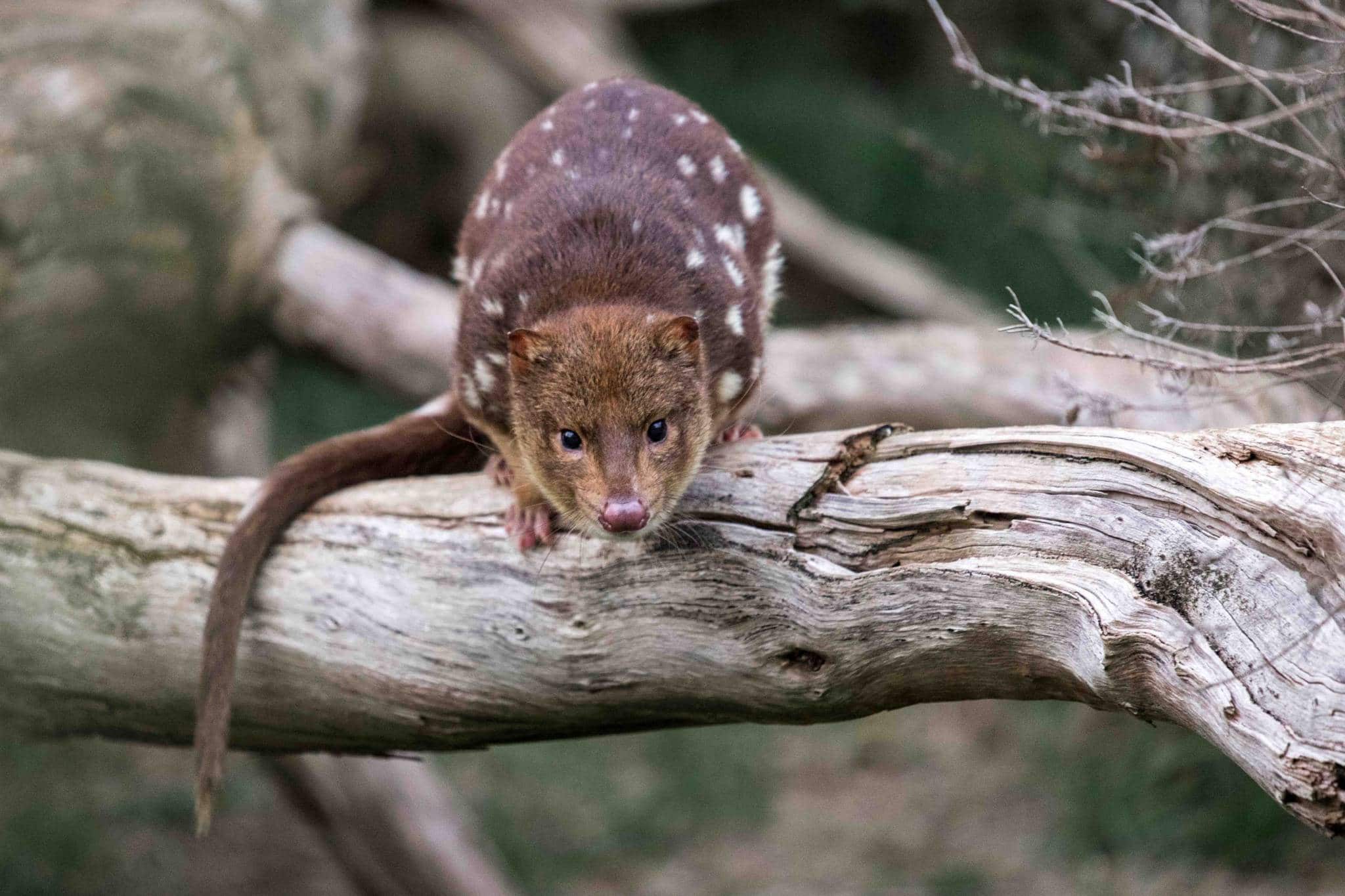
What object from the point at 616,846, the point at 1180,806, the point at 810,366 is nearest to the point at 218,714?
the point at 810,366

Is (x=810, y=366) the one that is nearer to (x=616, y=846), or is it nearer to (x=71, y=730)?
(x=71, y=730)

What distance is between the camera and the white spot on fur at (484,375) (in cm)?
370

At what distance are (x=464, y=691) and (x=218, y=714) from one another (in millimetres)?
691

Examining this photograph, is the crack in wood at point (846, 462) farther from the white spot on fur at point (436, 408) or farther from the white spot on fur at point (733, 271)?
the white spot on fur at point (436, 408)

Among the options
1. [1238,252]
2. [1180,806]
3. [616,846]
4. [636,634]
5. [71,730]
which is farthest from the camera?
[616,846]

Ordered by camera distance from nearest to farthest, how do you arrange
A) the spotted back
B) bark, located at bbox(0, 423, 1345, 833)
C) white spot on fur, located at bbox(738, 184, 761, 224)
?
bark, located at bbox(0, 423, 1345, 833), the spotted back, white spot on fur, located at bbox(738, 184, 761, 224)

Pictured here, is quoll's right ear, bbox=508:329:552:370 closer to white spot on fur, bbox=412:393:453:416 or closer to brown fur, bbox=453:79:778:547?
brown fur, bbox=453:79:778:547

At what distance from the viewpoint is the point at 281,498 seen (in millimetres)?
3678

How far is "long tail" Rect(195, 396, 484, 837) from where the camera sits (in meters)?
3.37

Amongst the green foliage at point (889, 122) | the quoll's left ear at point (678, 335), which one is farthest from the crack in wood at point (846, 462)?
the green foliage at point (889, 122)

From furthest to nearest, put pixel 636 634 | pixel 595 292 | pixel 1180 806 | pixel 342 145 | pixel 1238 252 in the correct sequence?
pixel 342 145 → pixel 1180 806 → pixel 1238 252 → pixel 595 292 → pixel 636 634

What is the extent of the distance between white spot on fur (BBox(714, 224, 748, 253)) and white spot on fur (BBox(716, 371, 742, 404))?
1.57 feet

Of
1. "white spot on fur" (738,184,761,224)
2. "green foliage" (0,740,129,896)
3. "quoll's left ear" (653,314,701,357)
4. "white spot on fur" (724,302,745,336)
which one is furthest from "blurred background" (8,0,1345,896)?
"quoll's left ear" (653,314,701,357)

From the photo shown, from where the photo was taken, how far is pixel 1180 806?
6043mm
